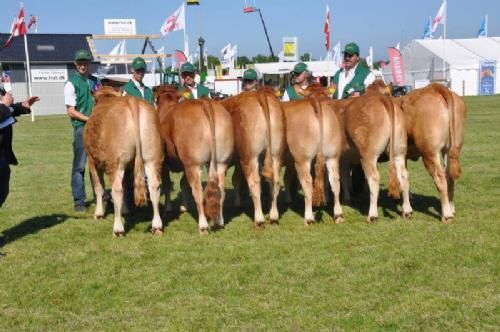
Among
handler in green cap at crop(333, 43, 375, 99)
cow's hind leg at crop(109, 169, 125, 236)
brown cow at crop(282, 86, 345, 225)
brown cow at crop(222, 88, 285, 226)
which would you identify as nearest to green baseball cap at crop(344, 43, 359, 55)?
handler in green cap at crop(333, 43, 375, 99)

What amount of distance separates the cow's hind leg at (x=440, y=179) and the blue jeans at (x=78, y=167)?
517 centimetres

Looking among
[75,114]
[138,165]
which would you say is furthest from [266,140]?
[75,114]

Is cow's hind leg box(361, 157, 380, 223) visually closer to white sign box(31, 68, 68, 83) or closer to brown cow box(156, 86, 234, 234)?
brown cow box(156, 86, 234, 234)

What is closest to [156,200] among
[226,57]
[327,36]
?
[327,36]

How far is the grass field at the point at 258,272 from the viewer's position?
469 cm

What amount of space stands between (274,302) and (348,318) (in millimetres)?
720

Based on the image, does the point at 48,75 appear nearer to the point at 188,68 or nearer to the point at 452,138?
the point at 188,68

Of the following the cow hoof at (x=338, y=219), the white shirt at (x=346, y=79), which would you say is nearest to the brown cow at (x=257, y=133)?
the cow hoof at (x=338, y=219)

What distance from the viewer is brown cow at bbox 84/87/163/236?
7051mm

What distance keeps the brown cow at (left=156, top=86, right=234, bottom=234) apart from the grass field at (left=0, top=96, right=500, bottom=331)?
534 millimetres

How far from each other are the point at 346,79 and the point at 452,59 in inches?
1711

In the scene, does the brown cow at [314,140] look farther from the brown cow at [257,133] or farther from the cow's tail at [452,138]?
the cow's tail at [452,138]

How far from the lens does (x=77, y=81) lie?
8.61 metres

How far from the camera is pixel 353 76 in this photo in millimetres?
9070
